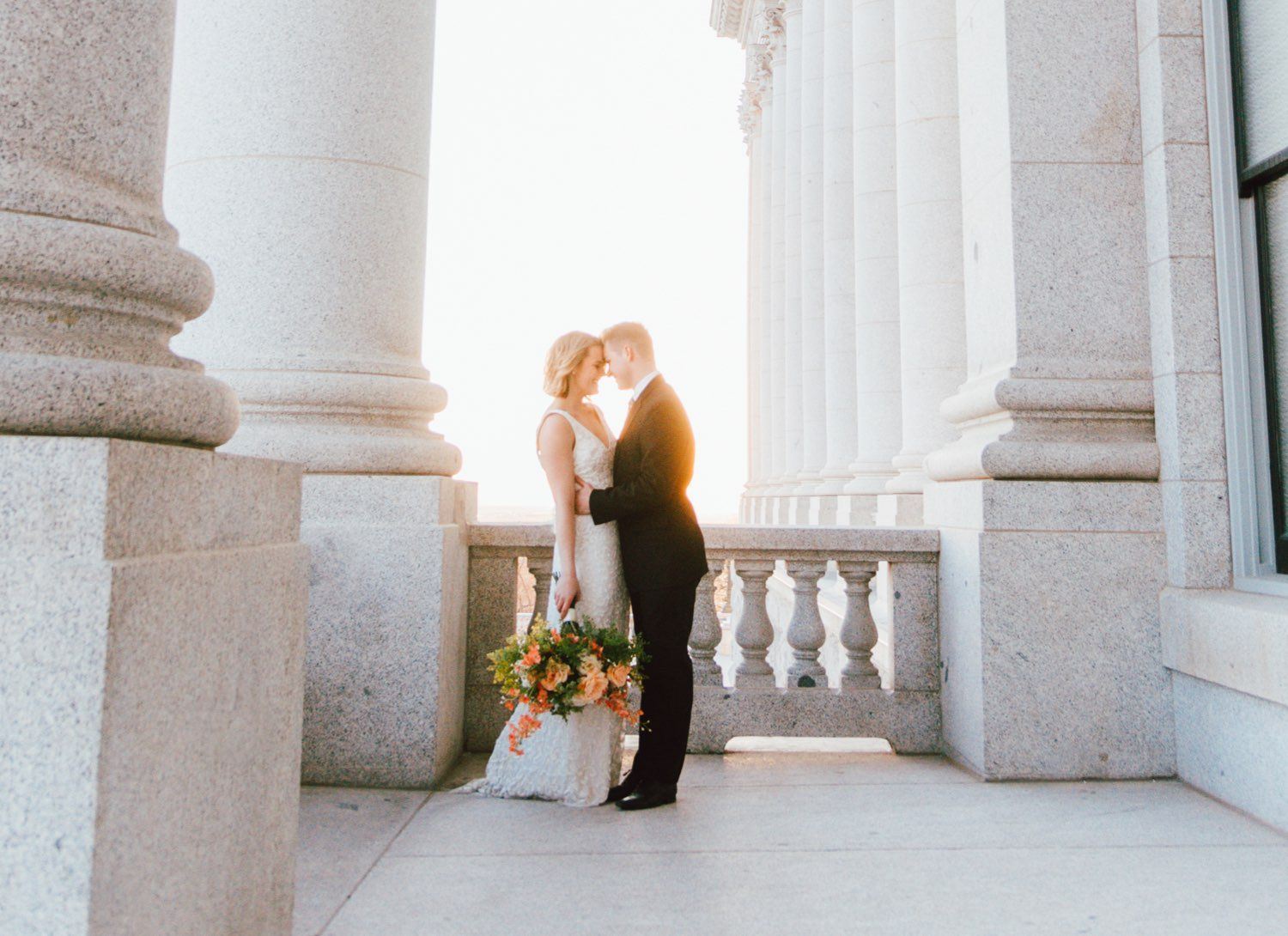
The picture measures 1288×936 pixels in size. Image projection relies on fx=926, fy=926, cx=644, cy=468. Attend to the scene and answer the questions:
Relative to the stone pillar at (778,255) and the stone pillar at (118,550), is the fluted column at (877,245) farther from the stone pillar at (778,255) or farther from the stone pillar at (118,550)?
the stone pillar at (118,550)

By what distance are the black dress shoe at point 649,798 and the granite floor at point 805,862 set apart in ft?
0.38

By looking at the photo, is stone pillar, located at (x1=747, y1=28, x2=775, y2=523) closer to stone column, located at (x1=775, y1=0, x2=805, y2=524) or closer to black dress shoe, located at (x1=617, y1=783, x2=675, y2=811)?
stone column, located at (x1=775, y1=0, x2=805, y2=524)

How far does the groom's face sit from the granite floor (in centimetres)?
343

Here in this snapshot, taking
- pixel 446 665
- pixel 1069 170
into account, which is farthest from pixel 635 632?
pixel 1069 170

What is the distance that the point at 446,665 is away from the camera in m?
8.06

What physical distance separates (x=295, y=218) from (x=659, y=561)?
4396 millimetres

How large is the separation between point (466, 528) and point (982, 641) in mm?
4823

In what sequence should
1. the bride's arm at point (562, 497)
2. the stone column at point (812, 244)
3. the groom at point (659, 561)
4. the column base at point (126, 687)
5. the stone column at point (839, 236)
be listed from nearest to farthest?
the column base at point (126, 687)
the groom at point (659, 561)
the bride's arm at point (562, 497)
the stone column at point (839, 236)
the stone column at point (812, 244)

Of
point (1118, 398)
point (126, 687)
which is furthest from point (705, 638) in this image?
point (126, 687)

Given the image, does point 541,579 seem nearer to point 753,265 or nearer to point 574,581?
point 574,581

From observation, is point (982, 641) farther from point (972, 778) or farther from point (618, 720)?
point (618, 720)

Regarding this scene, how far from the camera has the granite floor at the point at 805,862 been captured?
512 cm

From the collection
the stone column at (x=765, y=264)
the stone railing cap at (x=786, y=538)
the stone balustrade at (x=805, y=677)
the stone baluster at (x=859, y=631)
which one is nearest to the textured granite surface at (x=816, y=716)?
the stone balustrade at (x=805, y=677)

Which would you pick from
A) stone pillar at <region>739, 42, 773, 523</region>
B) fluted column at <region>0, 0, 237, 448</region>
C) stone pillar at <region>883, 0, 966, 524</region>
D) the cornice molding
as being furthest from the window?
the cornice molding
